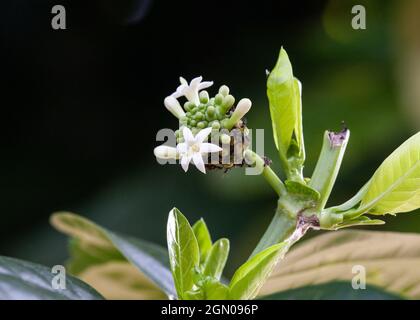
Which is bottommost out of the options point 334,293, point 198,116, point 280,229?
point 334,293

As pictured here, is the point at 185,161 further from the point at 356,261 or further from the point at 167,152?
the point at 356,261

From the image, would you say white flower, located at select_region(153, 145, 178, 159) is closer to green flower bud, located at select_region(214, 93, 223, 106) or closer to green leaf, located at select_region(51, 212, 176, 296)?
green flower bud, located at select_region(214, 93, 223, 106)

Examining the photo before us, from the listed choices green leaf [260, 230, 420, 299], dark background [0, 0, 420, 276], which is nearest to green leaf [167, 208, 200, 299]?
green leaf [260, 230, 420, 299]

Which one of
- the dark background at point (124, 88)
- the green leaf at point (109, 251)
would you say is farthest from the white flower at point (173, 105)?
the dark background at point (124, 88)

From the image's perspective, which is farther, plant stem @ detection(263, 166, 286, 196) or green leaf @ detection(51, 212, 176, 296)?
green leaf @ detection(51, 212, 176, 296)

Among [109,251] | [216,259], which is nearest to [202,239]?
[216,259]

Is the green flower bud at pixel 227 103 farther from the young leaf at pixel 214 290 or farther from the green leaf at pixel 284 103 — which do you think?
the young leaf at pixel 214 290

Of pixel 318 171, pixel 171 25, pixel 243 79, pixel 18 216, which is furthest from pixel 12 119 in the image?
pixel 318 171
